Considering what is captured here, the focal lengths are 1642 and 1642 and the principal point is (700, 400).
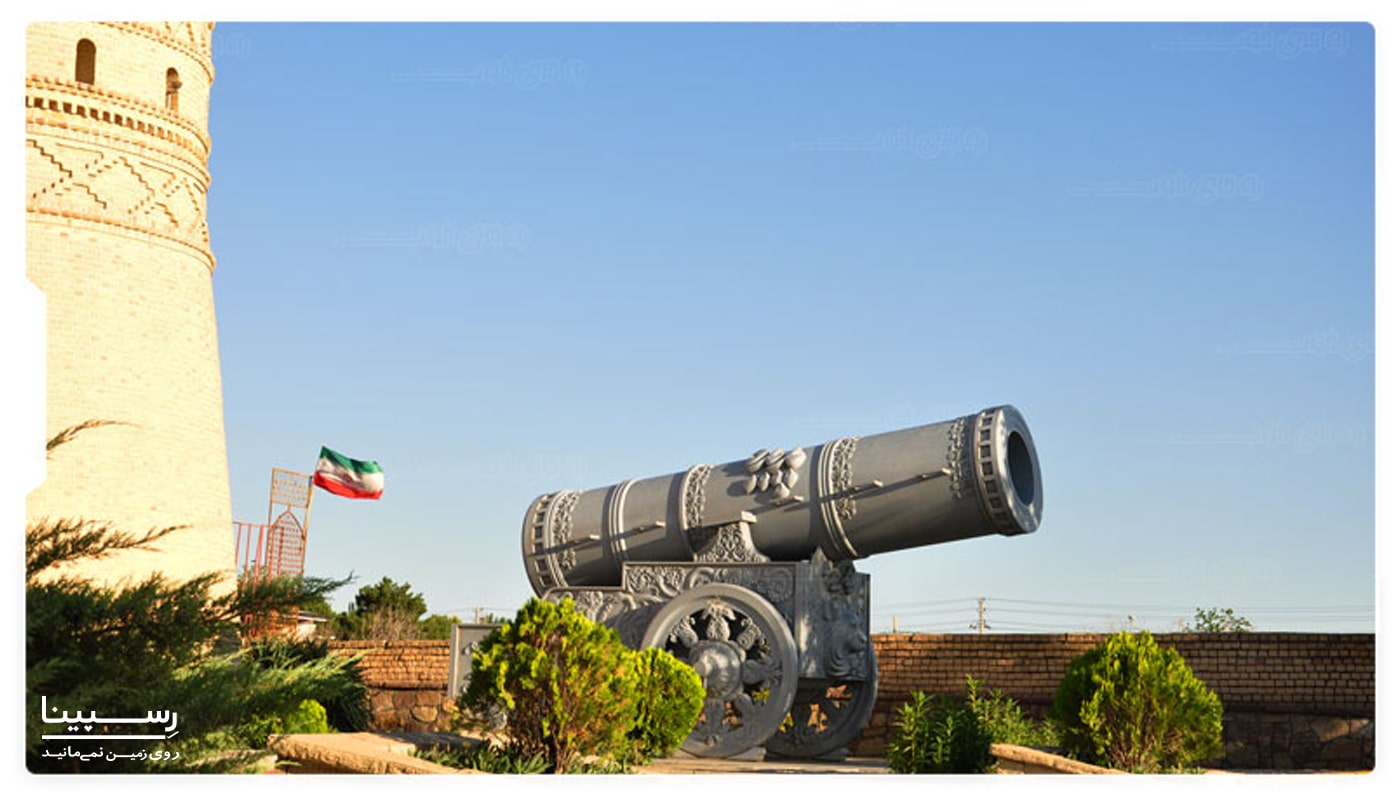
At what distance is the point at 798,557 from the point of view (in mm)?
12422

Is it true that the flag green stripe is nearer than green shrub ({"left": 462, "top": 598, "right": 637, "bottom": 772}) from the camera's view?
No

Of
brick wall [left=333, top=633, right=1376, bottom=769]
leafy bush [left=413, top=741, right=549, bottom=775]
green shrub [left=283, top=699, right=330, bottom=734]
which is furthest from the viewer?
green shrub [left=283, top=699, right=330, bottom=734]

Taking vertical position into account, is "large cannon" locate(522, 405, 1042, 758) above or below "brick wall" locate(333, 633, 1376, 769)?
above

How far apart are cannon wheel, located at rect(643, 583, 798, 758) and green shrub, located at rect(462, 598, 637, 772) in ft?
6.10

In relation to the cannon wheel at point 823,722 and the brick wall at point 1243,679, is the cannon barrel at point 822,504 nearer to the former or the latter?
the cannon wheel at point 823,722

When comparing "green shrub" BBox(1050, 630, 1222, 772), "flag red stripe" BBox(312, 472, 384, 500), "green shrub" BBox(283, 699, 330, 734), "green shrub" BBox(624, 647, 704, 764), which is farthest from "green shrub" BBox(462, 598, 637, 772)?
"flag red stripe" BBox(312, 472, 384, 500)

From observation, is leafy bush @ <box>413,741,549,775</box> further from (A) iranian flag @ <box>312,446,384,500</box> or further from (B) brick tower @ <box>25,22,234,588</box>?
(A) iranian flag @ <box>312,446,384,500</box>

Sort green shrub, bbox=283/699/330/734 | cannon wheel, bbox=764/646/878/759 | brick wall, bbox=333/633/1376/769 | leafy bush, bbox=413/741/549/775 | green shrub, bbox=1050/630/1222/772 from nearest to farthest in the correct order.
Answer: leafy bush, bbox=413/741/549/775 < green shrub, bbox=1050/630/1222/772 < cannon wheel, bbox=764/646/878/759 < brick wall, bbox=333/633/1376/769 < green shrub, bbox=283/699/330/734

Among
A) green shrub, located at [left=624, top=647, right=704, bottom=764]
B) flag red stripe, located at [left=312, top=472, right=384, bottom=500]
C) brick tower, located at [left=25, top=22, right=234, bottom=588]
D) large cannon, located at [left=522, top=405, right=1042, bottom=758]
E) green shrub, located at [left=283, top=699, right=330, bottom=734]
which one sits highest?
brick tower, located at [left=25, top=22, right=234, bottom=588]

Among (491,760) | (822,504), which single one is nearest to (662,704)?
(491,760)

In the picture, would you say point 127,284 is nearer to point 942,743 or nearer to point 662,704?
point 662,704

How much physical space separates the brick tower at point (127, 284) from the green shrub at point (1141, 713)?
901cm

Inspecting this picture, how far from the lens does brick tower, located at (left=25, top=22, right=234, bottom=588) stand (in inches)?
607
